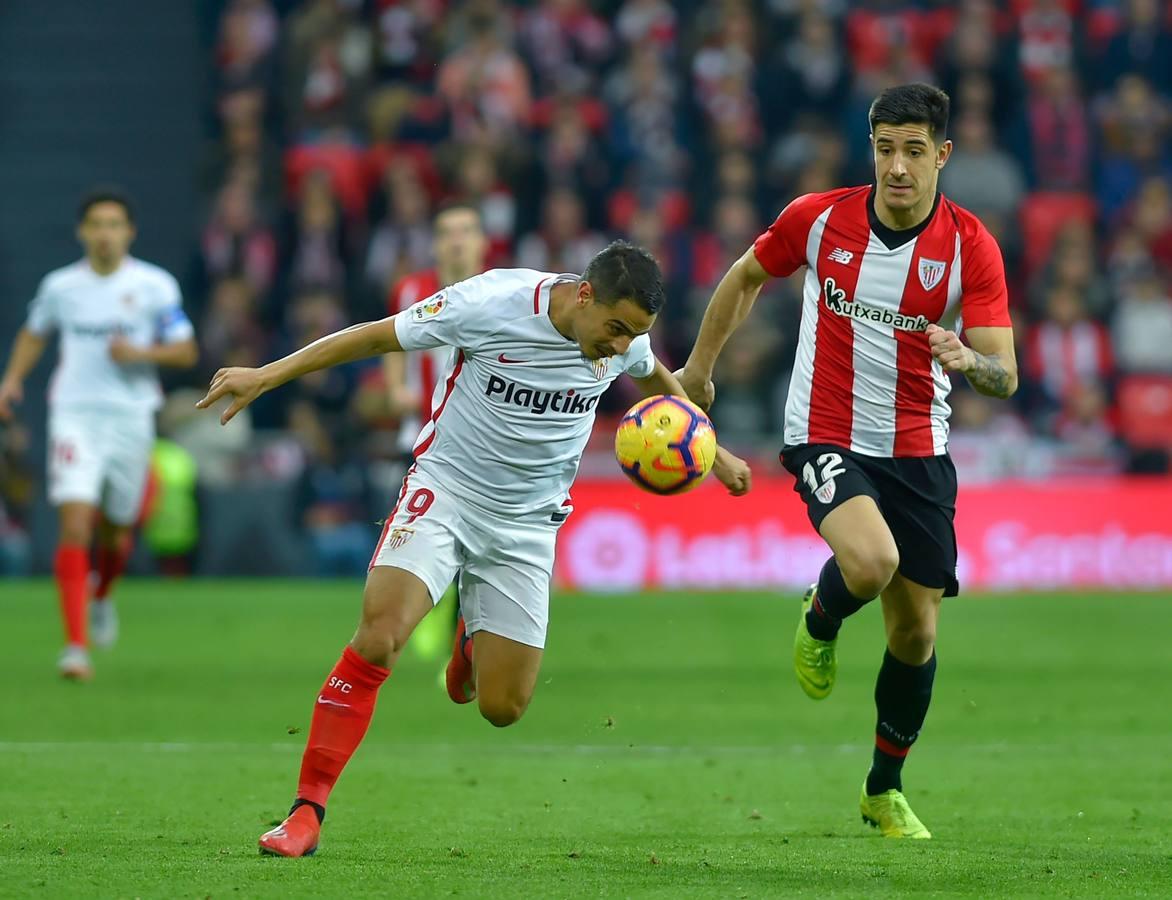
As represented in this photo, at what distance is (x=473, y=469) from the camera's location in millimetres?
6832

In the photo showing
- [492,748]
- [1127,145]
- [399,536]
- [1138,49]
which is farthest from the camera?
[1138,49]

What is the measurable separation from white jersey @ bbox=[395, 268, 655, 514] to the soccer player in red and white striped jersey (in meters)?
0.70

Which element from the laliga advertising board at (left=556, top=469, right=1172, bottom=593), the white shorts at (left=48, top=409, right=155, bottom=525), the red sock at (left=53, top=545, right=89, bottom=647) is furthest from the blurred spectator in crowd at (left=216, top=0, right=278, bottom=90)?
the red sock at (left=53, top=545, right=89, bottom=647)

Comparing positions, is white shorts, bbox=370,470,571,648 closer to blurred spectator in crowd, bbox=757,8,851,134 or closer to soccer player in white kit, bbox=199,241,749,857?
soccer player in white kit, bbox=199,241,749,857

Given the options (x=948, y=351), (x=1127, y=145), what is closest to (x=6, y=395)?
(x=948, y=351)

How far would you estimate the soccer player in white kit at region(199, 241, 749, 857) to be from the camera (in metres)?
6.25

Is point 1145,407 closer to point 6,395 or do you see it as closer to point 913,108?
point 6,395

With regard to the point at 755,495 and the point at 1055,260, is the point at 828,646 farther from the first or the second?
the point at 1055,260

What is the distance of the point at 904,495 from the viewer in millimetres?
7105

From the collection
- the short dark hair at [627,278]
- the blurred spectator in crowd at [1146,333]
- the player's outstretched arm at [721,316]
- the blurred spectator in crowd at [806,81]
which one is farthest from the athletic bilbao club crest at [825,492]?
the blurred spectator in crowd at [806,81]

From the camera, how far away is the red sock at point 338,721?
244 inches

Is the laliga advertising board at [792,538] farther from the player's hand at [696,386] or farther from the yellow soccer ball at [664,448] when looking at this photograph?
the yellow soccer ball at [664,448]

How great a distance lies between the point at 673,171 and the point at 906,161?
12.5m

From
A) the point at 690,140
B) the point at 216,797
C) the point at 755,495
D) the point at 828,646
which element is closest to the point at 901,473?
the point at 828,646
